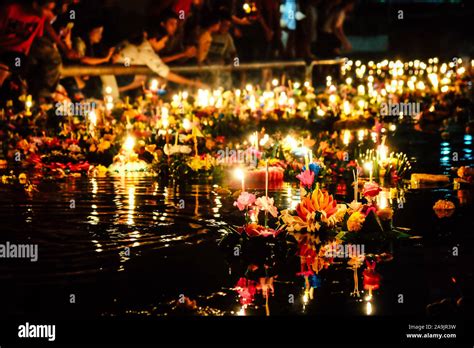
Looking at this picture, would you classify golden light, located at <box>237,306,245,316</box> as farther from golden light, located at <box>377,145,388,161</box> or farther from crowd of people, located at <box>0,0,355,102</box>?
crowd of people, located at <box>0,0,355,102</box>

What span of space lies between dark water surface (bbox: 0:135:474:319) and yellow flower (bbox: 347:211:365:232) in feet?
1.21

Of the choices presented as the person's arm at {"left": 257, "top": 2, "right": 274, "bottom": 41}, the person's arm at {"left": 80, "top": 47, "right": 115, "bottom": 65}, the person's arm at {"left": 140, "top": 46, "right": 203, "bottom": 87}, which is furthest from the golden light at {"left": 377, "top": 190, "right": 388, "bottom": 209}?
the person's arm at {"left": 257, "top": 2, "right": 274, "bottom": 41}

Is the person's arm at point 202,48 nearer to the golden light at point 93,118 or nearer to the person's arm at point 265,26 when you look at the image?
the person's arm at point 265,26

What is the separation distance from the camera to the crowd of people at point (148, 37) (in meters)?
19.2

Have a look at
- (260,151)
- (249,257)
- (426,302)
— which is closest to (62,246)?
(249,257)

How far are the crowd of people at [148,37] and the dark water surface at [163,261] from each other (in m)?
7.77

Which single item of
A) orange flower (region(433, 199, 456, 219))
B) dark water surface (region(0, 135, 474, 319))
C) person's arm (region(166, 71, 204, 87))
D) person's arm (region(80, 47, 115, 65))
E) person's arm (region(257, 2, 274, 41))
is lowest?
dark water surface (region(0, 135, 474, 319))

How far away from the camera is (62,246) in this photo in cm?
868

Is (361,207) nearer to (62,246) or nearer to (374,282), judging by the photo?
(374,282)

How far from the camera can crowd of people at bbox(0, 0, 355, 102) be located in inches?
758

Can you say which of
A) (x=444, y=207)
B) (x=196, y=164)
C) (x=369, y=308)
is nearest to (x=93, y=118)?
(x=196, y=164)

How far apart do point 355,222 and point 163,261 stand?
1654 millimetres

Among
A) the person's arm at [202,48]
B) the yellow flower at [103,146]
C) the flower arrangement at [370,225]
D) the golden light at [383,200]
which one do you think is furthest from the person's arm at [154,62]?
the flower arrangement at [370,225]

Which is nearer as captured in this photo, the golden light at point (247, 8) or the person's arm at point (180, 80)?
the person's arm at point (180, 80)
